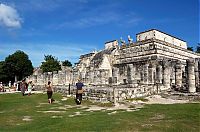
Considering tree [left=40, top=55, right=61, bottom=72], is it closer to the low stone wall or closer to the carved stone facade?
the carved stone facade

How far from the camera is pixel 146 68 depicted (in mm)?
21062

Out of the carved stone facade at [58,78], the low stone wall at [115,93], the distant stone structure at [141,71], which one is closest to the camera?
the low stone wall at [115,93]

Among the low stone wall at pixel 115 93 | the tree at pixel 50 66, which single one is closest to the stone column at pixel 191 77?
the low stone wall at pixel 115 93

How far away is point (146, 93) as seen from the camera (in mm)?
17953

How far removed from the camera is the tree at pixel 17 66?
58.8 m

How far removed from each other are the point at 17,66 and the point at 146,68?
44716mm

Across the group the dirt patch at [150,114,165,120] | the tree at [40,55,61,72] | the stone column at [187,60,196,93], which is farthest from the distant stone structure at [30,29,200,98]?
the tree at [40,55,61,72]

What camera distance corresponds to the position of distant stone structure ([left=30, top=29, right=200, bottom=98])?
1866 centimetres

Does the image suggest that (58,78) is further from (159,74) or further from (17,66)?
(17,66)

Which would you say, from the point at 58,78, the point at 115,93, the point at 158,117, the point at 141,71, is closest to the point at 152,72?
the point at 141,71

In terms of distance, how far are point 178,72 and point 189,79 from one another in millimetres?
3444

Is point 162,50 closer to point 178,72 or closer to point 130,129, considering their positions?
point 178,72

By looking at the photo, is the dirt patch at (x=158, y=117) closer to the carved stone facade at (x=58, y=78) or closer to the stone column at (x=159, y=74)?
the stone column at (x=159, y=74)

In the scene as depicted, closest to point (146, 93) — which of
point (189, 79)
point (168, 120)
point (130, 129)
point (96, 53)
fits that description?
point (189, 79)
